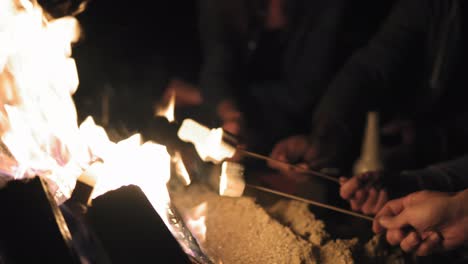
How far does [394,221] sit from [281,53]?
2.87 metres

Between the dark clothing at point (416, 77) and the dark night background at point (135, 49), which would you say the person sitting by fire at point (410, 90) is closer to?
the dark clothing at point (416, 77)

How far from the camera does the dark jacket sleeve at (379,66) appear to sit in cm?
353

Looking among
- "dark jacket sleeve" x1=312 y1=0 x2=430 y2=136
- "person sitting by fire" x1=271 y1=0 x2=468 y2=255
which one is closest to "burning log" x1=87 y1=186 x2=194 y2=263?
"person sitting by fire" x1=271 y1=0 x2=468 y2=255

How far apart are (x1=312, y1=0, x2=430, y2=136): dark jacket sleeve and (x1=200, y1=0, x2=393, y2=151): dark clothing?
1.10ft

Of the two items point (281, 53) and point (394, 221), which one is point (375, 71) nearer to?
point (281, 53)

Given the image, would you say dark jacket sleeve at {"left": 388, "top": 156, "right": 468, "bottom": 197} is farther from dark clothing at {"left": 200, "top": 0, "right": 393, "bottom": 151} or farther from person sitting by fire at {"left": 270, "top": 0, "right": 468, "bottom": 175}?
dark clothing at {"left": 200, "top": 0, "right": 393, "bottom": 151}

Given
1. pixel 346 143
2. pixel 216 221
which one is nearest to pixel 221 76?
pixel 346 143

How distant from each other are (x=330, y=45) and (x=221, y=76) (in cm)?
114

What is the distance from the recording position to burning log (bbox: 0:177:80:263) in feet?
5.05

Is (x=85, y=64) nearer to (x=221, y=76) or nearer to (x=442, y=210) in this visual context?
(x=221, y=76)

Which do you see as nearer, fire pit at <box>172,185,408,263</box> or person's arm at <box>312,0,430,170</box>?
fire pit at <box>172,185,408,263</box>

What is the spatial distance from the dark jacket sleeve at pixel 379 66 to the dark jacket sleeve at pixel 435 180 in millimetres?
1053

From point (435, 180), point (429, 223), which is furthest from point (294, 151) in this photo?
point (429, 223)

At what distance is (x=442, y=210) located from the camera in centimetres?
183
